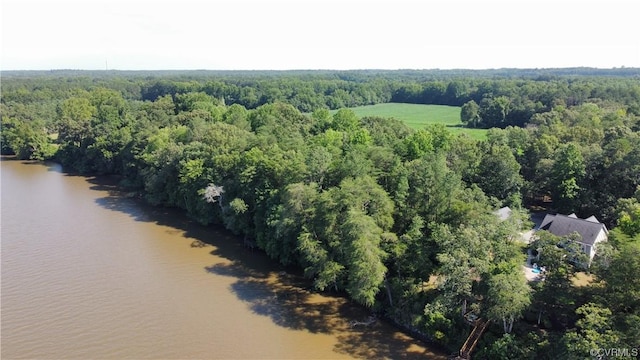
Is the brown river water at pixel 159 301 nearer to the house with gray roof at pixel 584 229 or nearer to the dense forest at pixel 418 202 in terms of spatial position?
the dense forest at pixel 418 202

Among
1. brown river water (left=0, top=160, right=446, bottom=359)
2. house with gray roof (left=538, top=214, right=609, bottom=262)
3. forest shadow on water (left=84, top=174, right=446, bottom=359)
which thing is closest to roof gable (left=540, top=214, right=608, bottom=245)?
house with gray roof (left=538, top=214, right=609, bottom=262)

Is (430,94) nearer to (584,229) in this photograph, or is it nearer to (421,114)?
(421,114)

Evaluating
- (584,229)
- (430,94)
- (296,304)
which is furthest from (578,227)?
(430,94)

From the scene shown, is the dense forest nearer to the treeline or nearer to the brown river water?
the brown river water

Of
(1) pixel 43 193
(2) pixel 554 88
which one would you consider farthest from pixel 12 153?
(2) pixel 554 88

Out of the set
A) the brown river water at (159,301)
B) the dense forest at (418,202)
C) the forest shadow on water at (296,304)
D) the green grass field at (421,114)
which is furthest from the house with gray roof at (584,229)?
the green grass field at (421,114)

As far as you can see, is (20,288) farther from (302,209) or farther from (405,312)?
(405,312)
